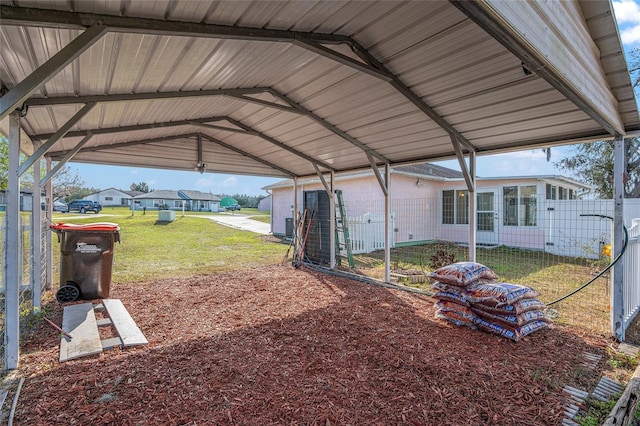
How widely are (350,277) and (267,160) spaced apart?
11.5 feet

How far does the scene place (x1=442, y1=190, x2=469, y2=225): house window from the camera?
1091 centimetres

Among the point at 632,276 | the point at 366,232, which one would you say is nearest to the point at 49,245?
the point at 366,232

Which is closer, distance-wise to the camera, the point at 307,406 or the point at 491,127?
the point at 307,406

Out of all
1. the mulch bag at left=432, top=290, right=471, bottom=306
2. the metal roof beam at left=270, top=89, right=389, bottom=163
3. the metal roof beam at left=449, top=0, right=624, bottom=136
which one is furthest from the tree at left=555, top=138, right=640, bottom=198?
the mulch bag at left=432, top=290, right=471, bottom=306

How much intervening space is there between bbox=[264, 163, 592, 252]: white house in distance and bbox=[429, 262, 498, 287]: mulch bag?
5085 mm

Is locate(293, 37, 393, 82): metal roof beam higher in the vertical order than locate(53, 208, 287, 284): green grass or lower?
higher

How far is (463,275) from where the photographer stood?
12.6 ft

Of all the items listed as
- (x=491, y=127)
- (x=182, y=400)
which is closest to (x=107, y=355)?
(x=182, y=400)

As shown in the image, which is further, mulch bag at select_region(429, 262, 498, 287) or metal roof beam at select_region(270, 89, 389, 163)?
metal roof beam at select_region(270, 89, 389, 163)

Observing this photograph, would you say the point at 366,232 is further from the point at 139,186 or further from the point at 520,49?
the point at 139,186

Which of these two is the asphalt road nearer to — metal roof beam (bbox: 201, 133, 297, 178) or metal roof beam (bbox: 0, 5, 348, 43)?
metal roof beam (bbox: 201, 133, 297, 178)

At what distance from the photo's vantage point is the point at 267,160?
25.6 feet

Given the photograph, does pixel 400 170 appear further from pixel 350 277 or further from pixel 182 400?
pixel 182 400

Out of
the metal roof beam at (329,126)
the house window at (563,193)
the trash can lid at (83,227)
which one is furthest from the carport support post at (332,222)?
the house window at (563,193)
